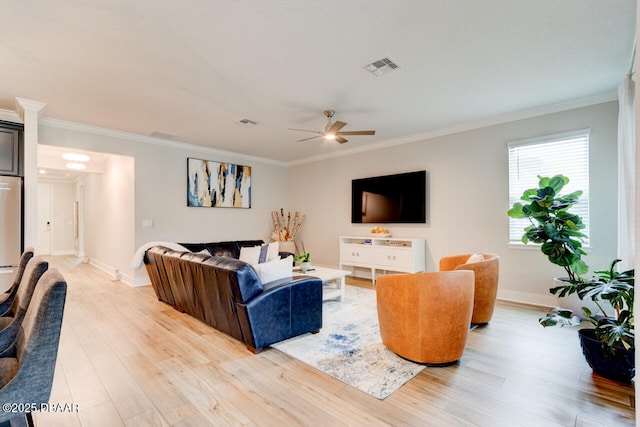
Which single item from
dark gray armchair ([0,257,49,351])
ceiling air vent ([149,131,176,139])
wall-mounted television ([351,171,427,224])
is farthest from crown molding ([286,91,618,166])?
dark gray armchair ([0,257,49,351])

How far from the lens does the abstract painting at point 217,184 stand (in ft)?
19.9

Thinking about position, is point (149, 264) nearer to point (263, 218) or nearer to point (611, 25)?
point (263, 218)

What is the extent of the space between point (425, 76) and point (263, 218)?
200 inches

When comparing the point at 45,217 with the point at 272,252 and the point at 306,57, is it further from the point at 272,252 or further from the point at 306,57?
the point at 306,57

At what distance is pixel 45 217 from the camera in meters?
9.75

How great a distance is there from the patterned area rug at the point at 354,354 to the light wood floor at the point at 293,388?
3.7 inches

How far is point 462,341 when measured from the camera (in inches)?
99.5

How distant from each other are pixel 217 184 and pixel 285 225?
2.03 metres

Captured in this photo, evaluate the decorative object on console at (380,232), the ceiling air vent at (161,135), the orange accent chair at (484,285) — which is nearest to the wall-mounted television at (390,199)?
the decorative object on console at (380,232)

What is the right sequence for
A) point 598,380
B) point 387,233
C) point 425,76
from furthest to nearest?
point 387,233
point 425,76
point 598,380

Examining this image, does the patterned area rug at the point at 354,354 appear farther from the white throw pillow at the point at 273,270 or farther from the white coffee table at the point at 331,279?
the white throw pillow at the point at 273,270

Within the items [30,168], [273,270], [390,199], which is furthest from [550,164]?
[30,168]

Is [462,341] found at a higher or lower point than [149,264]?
lower

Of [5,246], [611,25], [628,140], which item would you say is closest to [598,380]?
[628,140]
